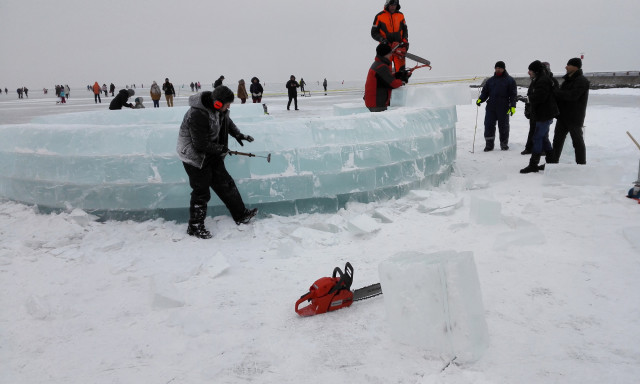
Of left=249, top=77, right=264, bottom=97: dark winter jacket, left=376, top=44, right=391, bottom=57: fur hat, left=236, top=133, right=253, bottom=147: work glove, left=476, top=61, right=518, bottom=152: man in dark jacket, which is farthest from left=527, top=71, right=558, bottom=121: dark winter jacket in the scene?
left=249, top=77, right=264, bottom=97: dark winter jacket

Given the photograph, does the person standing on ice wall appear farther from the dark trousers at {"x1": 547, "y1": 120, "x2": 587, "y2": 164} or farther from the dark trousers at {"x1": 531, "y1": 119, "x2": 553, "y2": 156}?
the dark trousers at {"x1": 547, "y1": 120, "x2": 587, "y2": 164}

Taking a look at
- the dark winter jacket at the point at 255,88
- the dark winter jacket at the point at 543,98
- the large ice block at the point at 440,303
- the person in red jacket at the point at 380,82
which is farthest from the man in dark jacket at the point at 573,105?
the dark winter jacket at the point at 255,88

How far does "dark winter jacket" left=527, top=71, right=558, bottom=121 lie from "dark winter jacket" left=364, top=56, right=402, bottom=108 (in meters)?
1.87

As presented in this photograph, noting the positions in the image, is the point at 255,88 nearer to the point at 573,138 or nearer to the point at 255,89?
the point at 255,89

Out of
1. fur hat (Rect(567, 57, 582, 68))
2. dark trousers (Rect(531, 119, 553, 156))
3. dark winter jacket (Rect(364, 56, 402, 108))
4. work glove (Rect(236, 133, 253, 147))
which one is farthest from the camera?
dark winter jacket (Rect(364, 56, 402, 108))

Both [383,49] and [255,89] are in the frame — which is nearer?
[383,49]

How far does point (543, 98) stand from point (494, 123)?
2126mm

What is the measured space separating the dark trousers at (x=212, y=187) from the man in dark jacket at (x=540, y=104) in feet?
14.1

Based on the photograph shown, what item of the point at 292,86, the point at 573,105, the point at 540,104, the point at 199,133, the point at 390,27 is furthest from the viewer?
the point at 292,86

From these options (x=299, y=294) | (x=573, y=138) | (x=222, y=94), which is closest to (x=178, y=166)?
(x=222, y=94)

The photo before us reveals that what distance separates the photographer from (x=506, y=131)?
7.98 m

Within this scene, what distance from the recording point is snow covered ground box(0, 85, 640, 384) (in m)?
2.20

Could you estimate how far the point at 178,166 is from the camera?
4.30 meters

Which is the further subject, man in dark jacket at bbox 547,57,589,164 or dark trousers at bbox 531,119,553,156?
dark trousers at bbox 531,119,553,156
